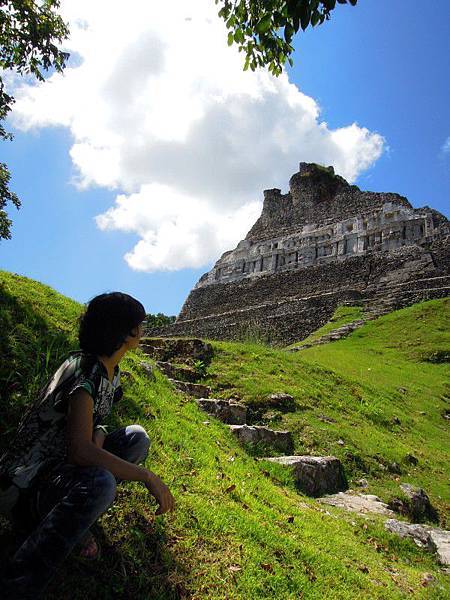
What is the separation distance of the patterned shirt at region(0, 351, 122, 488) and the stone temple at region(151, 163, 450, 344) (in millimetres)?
21577

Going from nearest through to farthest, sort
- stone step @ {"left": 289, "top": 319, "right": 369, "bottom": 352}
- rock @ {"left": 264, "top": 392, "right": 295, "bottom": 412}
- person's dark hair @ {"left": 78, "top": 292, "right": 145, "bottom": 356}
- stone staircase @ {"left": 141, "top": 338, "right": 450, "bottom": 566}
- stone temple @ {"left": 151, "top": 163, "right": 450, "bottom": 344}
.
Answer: person's dark hair @ {"left": 78, "top": 292, "right": 145, "bottom": 356} → stone staircase @ {"left": 141, "top": 338, "right": 450, "bottom": 566} → rock @ {"left": 264, "top": 392, "right": 295, "bottom": 412} → stone step @ {"left": 289, "top": 319, "right": 369, "bottom": 352} → stone temple @ {"left": 151, "top": 163, "right": 450, "bottom": 344}

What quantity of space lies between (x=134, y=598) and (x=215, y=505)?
56.1 inches

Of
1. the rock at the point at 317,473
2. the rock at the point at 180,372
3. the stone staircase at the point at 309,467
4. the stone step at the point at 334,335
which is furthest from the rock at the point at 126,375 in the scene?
the stone step at the point at 334,335

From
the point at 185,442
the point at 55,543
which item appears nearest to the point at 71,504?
the point at 55,543

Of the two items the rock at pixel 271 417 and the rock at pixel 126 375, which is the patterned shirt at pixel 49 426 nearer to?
the rock at pixel 126 375

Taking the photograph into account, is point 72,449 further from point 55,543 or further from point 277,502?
point 277,502

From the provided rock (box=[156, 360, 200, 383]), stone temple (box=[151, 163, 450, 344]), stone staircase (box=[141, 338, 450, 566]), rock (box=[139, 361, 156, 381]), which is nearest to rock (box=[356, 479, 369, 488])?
stone staircase (box=[141, 338, 450, 566])

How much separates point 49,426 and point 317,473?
5.37 meters

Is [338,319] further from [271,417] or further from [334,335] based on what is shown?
[271,417]

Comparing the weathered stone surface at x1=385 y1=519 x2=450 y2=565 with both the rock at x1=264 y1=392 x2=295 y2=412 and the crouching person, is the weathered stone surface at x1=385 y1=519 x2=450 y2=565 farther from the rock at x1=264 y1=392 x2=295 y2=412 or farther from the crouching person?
the crouching person

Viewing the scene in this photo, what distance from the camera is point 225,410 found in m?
8.53

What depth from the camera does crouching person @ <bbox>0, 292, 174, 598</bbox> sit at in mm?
2367

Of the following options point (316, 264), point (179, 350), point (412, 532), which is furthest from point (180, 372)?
point (316, 264)

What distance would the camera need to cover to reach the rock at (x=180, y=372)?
10.4 metres
